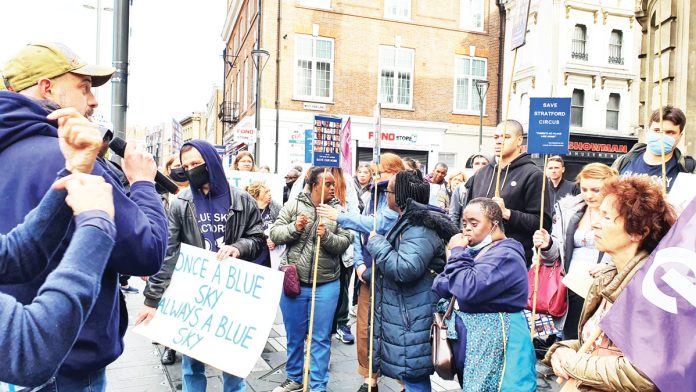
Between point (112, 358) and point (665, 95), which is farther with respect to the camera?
point (665, 95)

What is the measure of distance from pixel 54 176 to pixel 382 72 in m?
21.2

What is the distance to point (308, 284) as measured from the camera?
439 cm

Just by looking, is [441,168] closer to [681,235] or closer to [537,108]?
[537,108]

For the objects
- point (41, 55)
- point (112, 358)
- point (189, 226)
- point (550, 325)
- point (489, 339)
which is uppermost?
point (41, 55)

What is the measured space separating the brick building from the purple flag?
1769 centimetres

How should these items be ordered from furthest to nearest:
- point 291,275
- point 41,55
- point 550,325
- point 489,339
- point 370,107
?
point 370,107, point 550,325, point 291,275, point 489,339, point 41,55

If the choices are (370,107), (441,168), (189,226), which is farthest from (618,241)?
(370,107)

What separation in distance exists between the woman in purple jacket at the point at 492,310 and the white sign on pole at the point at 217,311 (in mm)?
1165

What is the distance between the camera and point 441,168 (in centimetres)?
949

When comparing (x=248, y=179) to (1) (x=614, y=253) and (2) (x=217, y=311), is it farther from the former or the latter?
(1) (x=614, y=253)

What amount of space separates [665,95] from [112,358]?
1050 cm

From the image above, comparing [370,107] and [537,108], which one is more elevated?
[370,107]

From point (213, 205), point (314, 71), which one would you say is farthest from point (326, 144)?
point (314, 71)

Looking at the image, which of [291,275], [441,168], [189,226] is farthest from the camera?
[441,168]
